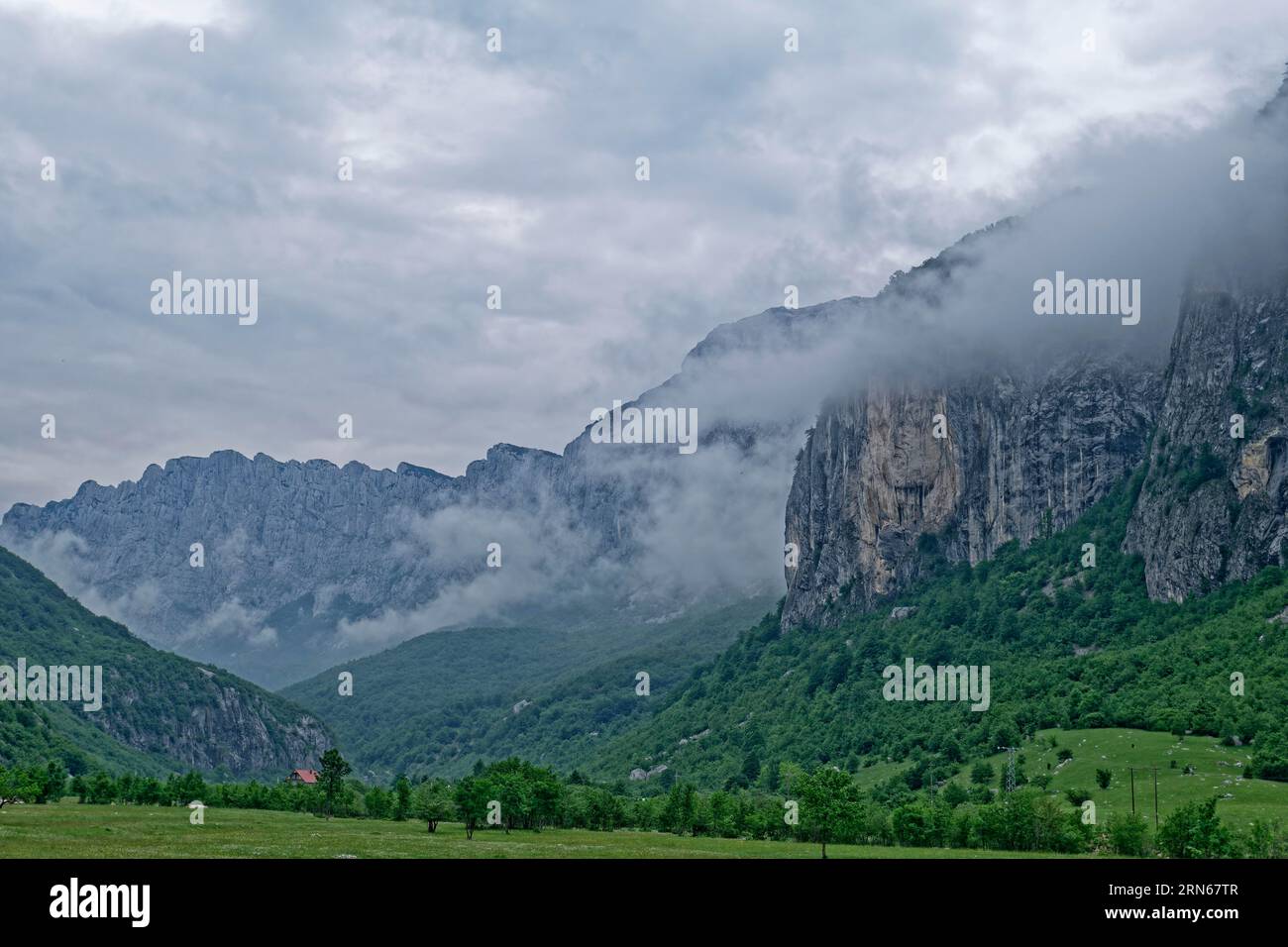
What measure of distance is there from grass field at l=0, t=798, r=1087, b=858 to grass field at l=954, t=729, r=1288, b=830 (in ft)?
122

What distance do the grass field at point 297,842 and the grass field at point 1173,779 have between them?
3733 cm

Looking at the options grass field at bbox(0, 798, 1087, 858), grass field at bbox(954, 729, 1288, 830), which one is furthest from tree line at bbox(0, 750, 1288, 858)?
grass field at bbox(954, 729, 1288, 830)

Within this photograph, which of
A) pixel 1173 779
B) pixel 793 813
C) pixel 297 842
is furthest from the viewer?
pixel 1173 779

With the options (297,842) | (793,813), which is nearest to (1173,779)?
(793,813)

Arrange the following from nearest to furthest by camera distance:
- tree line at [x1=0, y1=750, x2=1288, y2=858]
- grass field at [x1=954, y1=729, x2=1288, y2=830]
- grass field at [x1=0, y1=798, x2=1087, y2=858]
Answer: grass field at [x1=0, y1=798, x2=1087, y2=858]
tree line at [x1=0, y1=750, x2=1288, y2=858]
grass field at [x1=954, y1=729, x2=1288, y2=830]

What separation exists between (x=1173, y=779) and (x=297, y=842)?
129 m

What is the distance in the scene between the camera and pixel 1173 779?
170 metres

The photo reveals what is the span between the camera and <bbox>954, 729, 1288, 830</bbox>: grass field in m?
150

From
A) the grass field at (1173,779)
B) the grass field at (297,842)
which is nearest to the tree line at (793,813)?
the grass field at (297,842)

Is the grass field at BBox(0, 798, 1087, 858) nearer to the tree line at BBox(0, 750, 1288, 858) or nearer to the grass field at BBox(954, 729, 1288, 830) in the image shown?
the tree line at BBox(0, 750, 1288, 858)

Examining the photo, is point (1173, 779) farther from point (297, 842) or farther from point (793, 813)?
point (297, 842)

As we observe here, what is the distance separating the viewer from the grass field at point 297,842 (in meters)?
87.5
